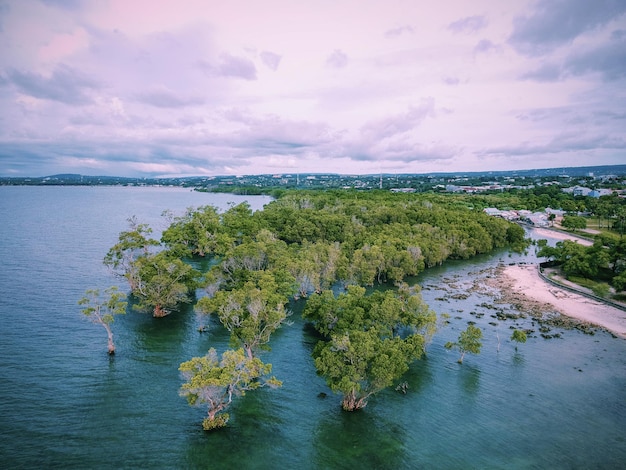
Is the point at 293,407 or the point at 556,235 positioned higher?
the point at 293,407

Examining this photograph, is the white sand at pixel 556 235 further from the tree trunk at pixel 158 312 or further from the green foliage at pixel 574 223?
the tree trunk at pixel 158 312

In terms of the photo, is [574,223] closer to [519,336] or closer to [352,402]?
[519,336]

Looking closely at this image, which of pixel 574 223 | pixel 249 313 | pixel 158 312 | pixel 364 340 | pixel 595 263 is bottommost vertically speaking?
pixel 574 223

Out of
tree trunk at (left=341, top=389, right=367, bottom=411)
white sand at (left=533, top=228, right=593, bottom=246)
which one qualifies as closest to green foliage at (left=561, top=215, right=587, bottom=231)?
white sand at (left=533, top=228, right=593, bottom=246)

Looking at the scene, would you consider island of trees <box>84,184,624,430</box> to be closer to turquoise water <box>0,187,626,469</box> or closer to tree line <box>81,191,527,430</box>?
tree line <box>81,191,527,430</box>

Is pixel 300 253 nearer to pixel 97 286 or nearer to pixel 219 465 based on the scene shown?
pixel 97 286

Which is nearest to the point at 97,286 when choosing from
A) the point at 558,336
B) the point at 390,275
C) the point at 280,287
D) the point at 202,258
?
the point at 202,258

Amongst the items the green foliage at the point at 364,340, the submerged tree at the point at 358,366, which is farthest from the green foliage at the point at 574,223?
the submerged tree at the point at 358,366

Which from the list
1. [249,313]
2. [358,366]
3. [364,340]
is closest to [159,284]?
[249,313]
